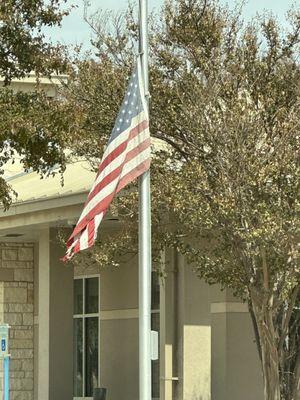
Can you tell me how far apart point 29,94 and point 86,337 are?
43.7ft

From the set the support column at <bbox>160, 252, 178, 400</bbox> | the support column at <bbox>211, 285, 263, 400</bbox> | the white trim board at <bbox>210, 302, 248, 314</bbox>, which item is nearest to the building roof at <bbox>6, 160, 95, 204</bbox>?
the support column at <bbox>160, 252, 178, 400</bbox>

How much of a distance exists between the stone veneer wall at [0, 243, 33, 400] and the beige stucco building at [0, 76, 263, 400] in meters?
0.02

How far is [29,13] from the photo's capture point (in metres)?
14.9

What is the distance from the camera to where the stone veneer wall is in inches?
1048

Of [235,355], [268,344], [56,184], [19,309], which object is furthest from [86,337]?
[268,344]

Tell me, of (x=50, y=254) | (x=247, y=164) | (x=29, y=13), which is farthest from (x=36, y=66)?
(x=50, y=254)

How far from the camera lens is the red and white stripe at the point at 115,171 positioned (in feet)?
41.5

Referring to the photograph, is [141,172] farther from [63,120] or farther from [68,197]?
[68,197]

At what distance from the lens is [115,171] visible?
12773 mm

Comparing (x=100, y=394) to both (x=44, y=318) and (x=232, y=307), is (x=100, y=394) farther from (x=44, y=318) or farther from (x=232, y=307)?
(x=232, y=307)

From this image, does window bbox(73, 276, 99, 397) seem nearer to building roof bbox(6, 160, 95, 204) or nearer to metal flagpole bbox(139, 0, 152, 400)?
building roof bbox(6, 160, 95, 204)

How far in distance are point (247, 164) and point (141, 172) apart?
190 cm

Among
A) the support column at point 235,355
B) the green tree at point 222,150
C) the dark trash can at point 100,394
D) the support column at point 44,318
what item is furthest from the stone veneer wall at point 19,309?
the green tree at point 222,150

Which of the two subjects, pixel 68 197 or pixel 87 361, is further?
pixel 87 361
